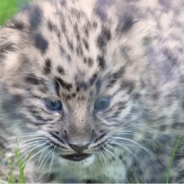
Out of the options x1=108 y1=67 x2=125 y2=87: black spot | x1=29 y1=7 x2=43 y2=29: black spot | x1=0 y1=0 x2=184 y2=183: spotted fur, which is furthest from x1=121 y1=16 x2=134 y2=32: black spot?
x1=29 y1=7 x2=43 y2=29: black spot

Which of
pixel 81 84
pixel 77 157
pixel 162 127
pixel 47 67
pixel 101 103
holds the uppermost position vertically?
pixel 47 67

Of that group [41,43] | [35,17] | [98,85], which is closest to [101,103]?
[98,85]

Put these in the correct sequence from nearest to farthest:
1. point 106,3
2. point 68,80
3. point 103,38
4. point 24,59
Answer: point 68,80 < point 103,38 < point 24,59 < point 106,3

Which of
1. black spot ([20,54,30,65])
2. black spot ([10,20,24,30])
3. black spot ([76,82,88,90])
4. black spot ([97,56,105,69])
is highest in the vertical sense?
black spot ([10,20,24,30])

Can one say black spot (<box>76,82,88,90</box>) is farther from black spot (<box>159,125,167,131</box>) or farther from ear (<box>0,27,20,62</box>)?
black spot (<box>159,125,167,131</box>)

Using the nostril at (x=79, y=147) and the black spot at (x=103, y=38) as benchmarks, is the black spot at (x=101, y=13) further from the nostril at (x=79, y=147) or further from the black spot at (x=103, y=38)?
the nostril at (x=79, y=147)

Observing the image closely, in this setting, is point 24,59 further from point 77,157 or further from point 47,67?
point 77,157

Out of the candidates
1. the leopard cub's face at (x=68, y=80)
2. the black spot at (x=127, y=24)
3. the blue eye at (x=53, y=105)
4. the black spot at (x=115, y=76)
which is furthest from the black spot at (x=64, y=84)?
the black spot at (x=127, y=24)
